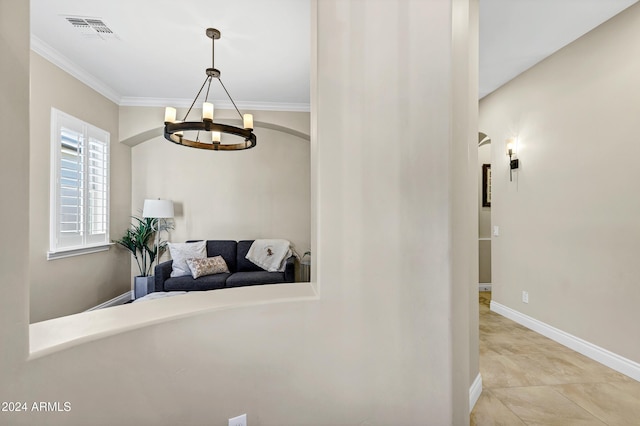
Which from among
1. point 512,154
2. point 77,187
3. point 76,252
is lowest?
point 76,252

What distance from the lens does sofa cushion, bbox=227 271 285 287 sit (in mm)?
3895

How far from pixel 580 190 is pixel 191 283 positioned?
14.7ft

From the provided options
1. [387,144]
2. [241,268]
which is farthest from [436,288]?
[241,268]

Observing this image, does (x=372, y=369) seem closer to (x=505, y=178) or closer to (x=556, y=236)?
(x=556, y=236)

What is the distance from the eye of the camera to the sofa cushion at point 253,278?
3.89m

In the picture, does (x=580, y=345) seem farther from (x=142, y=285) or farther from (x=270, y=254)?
(x=142, y=285)

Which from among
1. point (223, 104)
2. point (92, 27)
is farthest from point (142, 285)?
point (92, 27)

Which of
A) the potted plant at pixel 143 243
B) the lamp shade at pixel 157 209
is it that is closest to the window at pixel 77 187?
the potted plant at pixel 143 243

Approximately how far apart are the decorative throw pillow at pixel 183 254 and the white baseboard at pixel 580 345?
14.0 ft

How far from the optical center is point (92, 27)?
2748 millimetres

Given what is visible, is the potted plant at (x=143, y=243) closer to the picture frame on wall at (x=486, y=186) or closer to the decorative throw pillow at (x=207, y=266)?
the decorative throw pillow at (x=207, y=266)

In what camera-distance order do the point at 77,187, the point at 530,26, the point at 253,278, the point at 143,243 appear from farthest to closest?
→ the point at 143,243, the point at 253,278, the point at 77,187, the point at 530,26

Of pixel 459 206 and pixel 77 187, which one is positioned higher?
pixel 77 187

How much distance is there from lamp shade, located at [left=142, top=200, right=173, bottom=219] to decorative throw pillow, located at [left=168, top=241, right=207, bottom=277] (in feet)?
1.54
